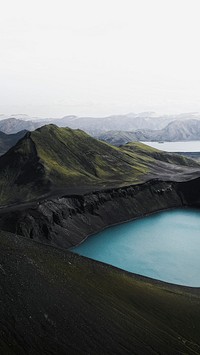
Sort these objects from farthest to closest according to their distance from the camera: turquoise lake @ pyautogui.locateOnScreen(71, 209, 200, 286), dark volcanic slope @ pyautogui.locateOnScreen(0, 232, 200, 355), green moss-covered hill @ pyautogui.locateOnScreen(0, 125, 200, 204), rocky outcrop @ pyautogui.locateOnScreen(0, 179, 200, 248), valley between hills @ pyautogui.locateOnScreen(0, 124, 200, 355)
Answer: green moss-covered hill @ pyautogui.locateOnScreen(0, 125, 200, 204), rocky outcrop @ pyautogui.locateOnScreen(0, 179, 200, 248), turquoise lake @ pyautogui.locateOnScreen(71, 209, 200, 286), valley between hills @ pyautogui.locateOnScreen(0, 124, 200, 355), dark volcanic slope @ pyautogui.locateOnScreen(0, 232, 200, 355)

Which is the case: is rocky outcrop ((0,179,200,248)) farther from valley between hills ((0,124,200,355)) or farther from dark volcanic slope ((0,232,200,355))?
dark volcanic slope ((0,232,200,355))

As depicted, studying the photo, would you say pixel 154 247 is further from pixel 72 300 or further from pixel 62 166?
pixel 62 166

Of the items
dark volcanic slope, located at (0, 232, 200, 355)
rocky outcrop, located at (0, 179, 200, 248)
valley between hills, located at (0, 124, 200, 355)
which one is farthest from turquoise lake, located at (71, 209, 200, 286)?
dark volcanic slope, located at (0, 232, 200, 355)

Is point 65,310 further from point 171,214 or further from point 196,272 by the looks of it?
point 171,214

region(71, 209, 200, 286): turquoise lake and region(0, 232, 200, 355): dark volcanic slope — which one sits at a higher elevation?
region(0, 232, 200, 355): dark volcanic slope

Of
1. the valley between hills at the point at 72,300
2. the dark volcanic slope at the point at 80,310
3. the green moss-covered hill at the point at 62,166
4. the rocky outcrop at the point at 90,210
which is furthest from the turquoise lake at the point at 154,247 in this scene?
the green moss-covered hill at the point at 62,166

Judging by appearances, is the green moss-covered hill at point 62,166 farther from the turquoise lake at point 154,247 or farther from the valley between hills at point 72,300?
the turquoise lake at point 154,247
